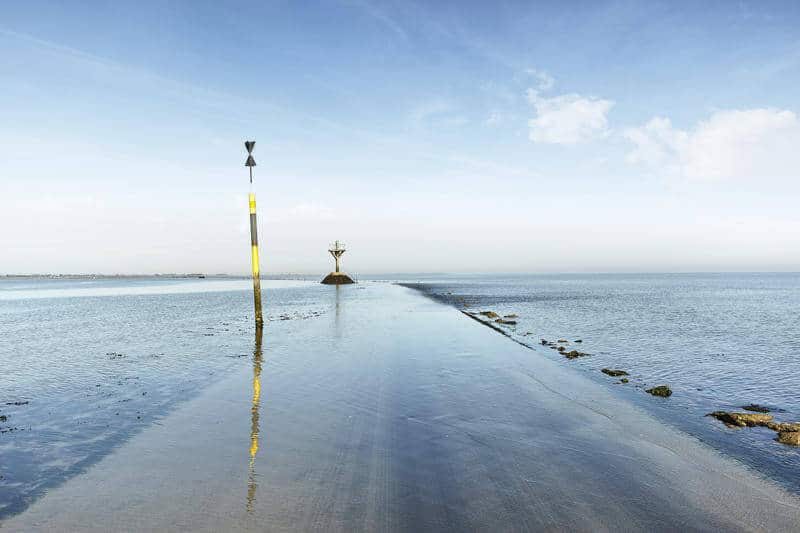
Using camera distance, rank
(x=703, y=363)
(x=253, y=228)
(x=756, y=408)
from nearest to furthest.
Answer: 1. (x=756, y=408)
2. (x=703, y=363)
3. (x=253, y=228)

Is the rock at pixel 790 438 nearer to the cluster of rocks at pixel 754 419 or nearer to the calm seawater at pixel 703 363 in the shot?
the cluster of rocks at pixel 754 419

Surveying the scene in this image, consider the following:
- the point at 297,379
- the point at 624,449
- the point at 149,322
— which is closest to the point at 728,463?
the point at 624,449

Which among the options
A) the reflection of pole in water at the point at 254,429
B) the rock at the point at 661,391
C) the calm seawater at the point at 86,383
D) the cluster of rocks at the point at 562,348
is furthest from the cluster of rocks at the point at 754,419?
the calm seawater at the point at 86,383

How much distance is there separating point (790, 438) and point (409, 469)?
8.46m

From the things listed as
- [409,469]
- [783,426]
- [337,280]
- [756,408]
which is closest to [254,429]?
[409,469]

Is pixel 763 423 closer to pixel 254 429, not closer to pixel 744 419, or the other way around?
pixel 744 419

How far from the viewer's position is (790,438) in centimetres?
928

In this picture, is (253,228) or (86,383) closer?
(86,383)

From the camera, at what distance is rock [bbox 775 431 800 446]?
9164 millimetres

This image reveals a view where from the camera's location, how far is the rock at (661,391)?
13086 millimetres

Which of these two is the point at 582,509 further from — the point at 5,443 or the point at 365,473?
the point at 5,443

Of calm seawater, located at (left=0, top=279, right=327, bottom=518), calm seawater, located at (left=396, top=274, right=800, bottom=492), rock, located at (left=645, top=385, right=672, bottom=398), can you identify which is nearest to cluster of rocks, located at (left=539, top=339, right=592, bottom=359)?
calm seawater, located at (left=396, top=274, right=800, bottom=492)

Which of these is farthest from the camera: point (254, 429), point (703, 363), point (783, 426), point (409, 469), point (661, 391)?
point (703, 363)

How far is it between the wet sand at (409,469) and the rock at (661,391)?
1.66 metres
